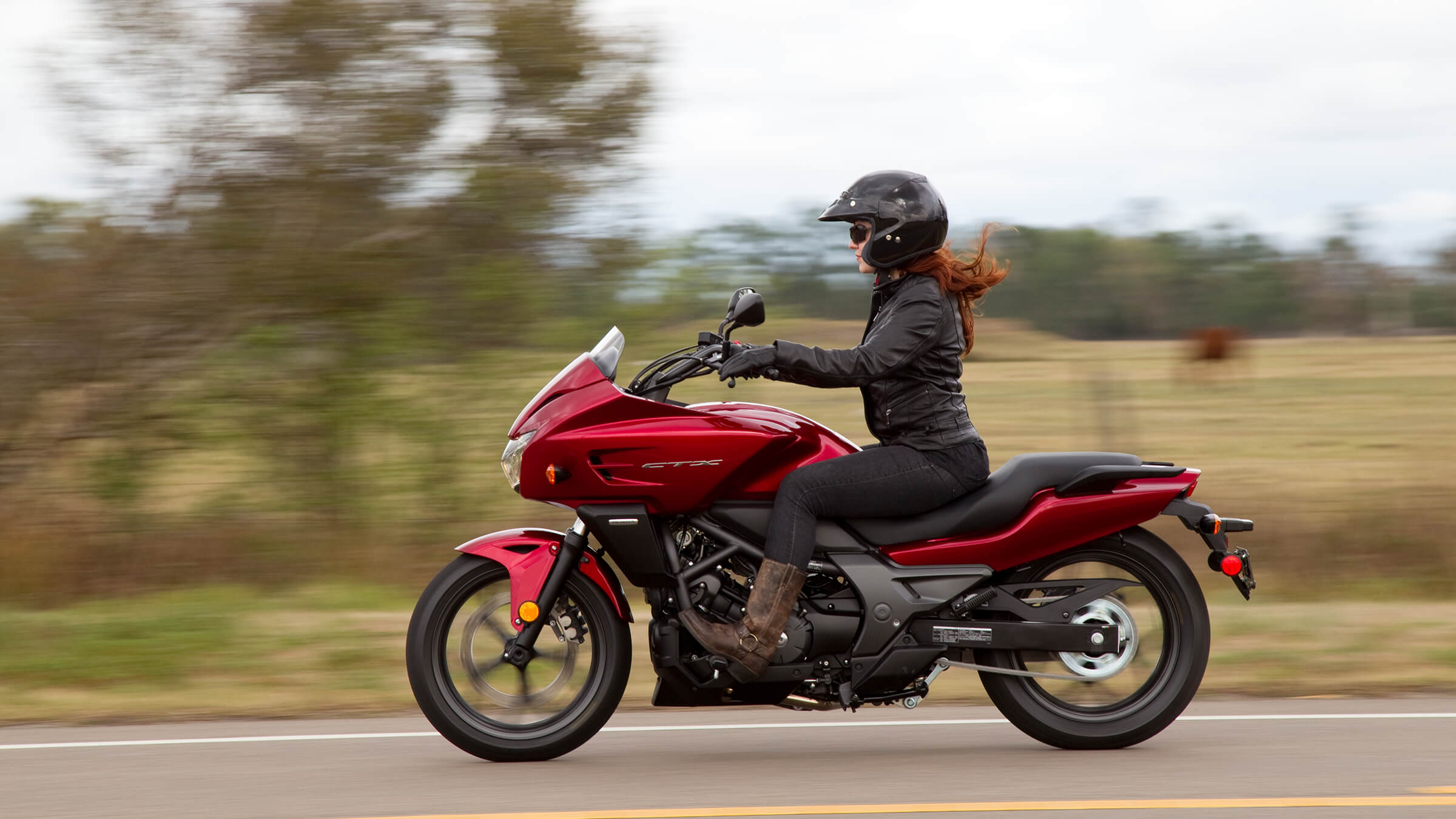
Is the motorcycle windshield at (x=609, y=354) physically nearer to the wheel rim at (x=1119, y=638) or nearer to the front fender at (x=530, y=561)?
the front fender at (x=530, y=561)

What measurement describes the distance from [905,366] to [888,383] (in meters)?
0.15

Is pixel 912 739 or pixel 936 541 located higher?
pixel 936 541

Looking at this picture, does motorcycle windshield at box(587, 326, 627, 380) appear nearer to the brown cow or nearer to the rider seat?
the rider seat

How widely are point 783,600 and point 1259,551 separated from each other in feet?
18.6

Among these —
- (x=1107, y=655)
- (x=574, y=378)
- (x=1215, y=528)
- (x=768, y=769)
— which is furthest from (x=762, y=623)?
(x=1215, y=528)

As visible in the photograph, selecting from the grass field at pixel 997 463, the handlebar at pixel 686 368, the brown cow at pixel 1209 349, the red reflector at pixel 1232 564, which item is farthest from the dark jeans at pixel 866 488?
the brown cow at pixel 1209 349

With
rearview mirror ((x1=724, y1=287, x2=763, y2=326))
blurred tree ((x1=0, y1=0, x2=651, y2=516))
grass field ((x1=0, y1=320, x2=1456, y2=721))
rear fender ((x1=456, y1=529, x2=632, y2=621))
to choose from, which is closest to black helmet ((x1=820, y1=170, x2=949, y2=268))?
rearview mirror ((x1=724, y1=287, x2=763, y2=326))

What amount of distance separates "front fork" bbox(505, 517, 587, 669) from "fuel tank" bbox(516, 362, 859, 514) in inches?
5.8

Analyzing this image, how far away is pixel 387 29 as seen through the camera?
31.9 ft

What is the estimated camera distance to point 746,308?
474cm

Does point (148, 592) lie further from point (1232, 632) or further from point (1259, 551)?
point (1259, 551)

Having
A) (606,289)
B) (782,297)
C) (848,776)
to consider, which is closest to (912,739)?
(848,776)

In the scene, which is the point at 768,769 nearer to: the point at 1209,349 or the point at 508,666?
the point at 508,666

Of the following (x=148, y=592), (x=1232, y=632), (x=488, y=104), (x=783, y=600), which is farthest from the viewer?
(x=488, y=104)
